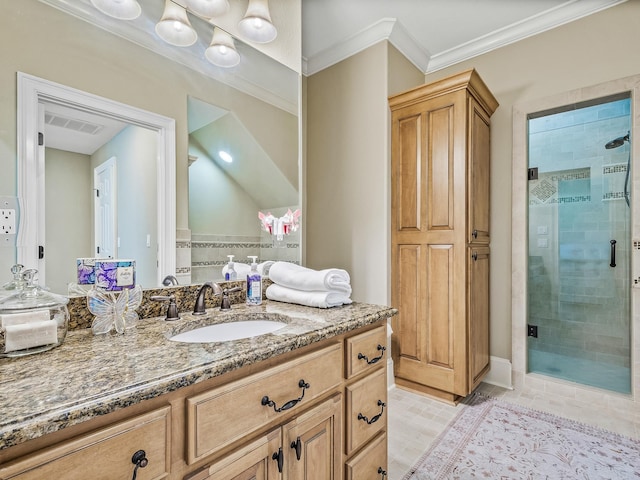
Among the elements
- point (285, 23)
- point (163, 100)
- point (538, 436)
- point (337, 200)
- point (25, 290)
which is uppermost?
point (285, 23)

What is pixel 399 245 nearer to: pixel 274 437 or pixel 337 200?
pixel 337 200

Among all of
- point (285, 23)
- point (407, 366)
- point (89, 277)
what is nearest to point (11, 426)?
point (89, 277)

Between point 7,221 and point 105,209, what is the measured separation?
9.8 inches

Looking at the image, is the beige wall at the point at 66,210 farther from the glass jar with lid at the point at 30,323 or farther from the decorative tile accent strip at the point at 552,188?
the decorative tile accent strip at the point at 552,188

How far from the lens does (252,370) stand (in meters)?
0.84

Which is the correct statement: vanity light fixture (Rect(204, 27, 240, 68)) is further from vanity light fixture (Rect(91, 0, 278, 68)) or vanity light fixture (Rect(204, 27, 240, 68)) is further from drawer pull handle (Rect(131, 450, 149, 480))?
drawer pull handle (Rect(131, 450, 149, 480))

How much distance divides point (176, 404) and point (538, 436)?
2051mm

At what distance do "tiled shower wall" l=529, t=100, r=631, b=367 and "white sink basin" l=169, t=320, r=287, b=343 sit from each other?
2.56m

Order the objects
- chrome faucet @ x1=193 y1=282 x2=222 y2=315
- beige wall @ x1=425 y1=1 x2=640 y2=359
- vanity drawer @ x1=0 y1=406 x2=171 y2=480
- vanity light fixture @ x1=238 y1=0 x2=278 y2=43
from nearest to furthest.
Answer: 1. vanity drawer @ x1=0 y1=406 x2=171 y2=480
2. chrome faucet @ x1=193 y1=282 x2=222 y2=315
3. vanity light fixture @ x1=238 y1=0 x2=278 y2=43
4. beige wall @ x1=425 y1=1 x2=640 y2=359

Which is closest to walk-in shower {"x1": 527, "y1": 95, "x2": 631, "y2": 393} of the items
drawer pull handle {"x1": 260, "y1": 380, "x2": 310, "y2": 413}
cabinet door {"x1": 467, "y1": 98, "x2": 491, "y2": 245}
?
cabinet door {"x1": 467, "y1": 98, "x2": 491, "y2": 245}

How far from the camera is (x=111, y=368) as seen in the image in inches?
28.0

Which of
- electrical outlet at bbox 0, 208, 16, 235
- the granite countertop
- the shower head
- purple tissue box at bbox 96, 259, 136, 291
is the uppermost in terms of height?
the shower head

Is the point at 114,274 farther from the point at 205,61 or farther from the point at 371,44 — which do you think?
the point at 371,44

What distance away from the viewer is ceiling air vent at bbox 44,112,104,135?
1035 millimetres
